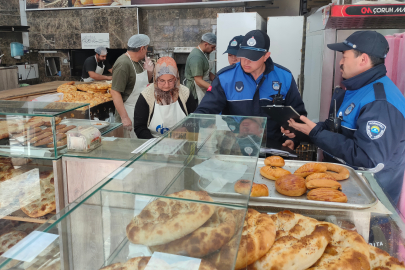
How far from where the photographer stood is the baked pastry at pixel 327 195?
1.33m

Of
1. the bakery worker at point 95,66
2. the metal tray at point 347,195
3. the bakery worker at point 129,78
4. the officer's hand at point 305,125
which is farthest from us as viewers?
the bakery worker at point 95,66

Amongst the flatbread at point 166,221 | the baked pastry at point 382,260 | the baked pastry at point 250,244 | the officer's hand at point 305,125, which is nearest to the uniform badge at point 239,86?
the officer's hand at point 305,125

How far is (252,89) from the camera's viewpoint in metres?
2.80

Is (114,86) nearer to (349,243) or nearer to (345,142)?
(345,142)

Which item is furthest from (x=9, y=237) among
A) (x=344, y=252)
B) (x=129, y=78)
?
(x=129, y=78)

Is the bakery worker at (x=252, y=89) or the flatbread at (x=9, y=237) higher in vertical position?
the bakery worker at (x=252, y=89)

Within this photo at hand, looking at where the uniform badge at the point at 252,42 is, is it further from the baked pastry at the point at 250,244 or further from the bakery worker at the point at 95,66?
the bakery worker at the point at 95,66

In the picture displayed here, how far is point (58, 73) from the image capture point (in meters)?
8.02

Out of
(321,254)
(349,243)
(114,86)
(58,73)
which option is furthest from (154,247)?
(58,73)

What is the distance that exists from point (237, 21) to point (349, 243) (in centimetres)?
431

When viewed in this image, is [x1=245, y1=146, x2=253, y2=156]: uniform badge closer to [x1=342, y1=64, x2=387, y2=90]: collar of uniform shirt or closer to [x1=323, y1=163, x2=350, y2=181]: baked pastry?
[x1=323, y1=163, x2=350, y2=181]: baked pastry

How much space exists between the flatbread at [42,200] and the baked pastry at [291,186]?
54.3 inches

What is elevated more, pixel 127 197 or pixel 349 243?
pixel 127 197

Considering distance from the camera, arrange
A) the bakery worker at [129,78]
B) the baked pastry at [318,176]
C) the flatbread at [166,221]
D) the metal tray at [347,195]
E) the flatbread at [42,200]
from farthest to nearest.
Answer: the bakery worker at [129,78] < the flatbread at [42,200] < the baked pastry at [318,176] < the metal tray at [347,195] < the flatbread at [166,221]
